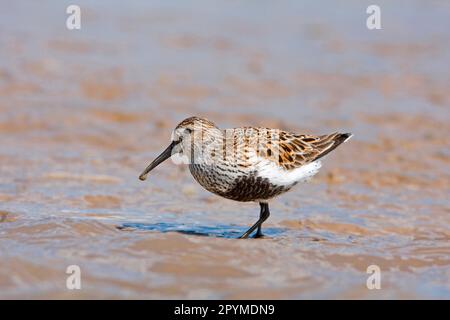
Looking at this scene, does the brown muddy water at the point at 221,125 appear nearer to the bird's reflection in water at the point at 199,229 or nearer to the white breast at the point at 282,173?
the bird's reflection in water at the point at 199,229

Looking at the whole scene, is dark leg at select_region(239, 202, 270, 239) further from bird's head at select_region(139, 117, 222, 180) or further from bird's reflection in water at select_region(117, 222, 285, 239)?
bird's head at select_region(139, 117, 222, 180)

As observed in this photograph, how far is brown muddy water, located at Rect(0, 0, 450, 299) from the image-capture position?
24.2 feet

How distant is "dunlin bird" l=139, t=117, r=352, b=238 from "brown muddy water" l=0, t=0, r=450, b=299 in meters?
0.53

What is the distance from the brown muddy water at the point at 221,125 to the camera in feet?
24.2

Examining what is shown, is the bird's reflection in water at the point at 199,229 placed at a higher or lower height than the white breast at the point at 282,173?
lower

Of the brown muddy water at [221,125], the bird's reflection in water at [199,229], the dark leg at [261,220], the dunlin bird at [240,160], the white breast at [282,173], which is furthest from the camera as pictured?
the dark leg at [261,220]

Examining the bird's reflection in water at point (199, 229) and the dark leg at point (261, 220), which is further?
the dark leg at point (261, 220)

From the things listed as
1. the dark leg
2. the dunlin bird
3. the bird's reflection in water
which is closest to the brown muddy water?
the bird's reflection in water

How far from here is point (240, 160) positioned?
8.35 metres

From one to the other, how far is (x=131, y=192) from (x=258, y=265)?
136 inches

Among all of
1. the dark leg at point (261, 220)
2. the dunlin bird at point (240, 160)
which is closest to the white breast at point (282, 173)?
the dunlin bird at point (240, 160)
